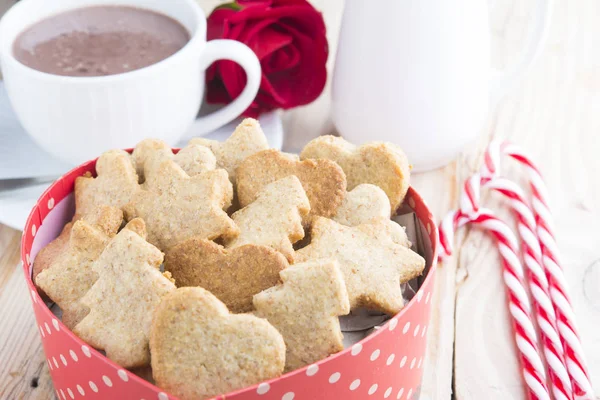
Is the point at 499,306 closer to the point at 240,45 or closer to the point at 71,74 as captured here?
the point at 240,45

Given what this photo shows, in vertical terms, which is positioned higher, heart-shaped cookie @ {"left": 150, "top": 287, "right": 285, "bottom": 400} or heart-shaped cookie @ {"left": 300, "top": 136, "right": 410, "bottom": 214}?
heart-shaped cookie @ {"left": 300, "top": 136, "right": 410, "bottom": 214}

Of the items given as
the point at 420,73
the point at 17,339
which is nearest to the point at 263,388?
the point at 17,339

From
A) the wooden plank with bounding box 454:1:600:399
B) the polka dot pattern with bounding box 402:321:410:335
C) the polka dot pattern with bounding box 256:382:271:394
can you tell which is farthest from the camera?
the wooden plank with bounding box 454:1:600:399

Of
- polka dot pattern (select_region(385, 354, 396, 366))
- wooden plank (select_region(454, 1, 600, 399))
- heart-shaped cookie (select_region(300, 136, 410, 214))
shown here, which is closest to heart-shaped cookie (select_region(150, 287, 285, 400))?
polka dot pattern (select_region(385, 354, 396, 366))

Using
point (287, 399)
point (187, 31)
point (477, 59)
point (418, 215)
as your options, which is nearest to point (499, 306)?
point (418, 215)

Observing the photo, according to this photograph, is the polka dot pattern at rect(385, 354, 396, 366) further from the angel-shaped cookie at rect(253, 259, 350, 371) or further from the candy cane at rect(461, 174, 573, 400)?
the candy cane at rect(461, 174, 573, 400)

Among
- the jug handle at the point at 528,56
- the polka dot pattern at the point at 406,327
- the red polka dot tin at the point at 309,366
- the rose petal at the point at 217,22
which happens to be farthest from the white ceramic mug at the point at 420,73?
the polka dot pattern at the point at 406,327
